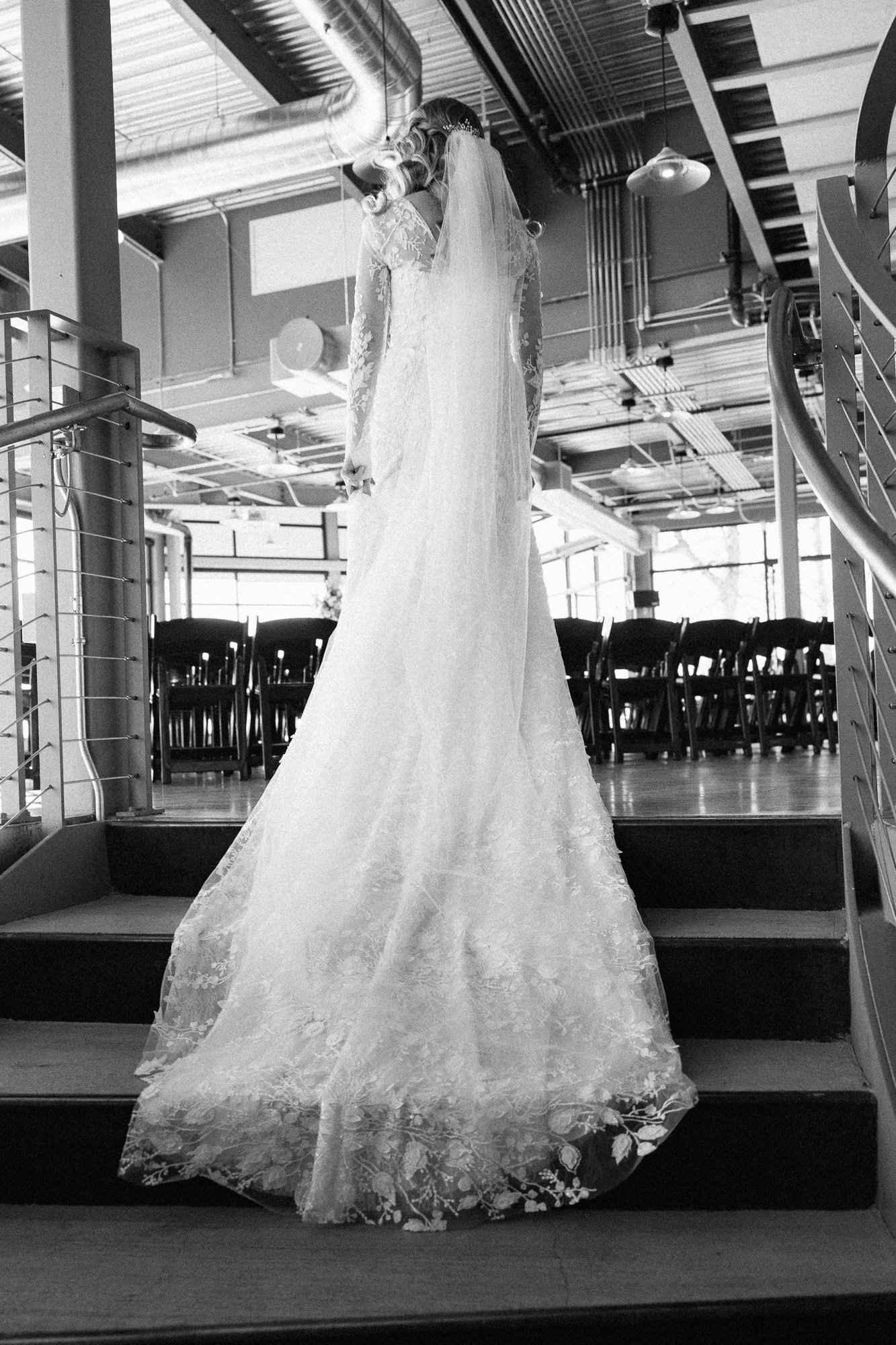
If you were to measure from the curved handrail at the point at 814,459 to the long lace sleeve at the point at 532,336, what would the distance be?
0.71 metres

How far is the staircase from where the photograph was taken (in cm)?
162

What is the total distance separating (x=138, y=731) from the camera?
3420mm

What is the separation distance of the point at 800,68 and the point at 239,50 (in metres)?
4.21

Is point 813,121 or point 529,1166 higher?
point 813,121

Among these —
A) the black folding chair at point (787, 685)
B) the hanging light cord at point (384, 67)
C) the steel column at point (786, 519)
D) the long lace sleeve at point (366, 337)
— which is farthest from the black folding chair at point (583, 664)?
the steel column at point (786, 519)

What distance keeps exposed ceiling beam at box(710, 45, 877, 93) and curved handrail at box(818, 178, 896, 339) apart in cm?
530

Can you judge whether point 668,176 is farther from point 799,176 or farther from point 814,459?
point 814,459

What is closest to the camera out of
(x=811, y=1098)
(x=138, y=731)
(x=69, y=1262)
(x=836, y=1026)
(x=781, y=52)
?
(x=69, y=1262)

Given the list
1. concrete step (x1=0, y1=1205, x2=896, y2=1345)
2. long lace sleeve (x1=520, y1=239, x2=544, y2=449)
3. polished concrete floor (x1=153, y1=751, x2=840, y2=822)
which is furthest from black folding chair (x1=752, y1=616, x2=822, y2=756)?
concrete step (x1=0, y1=1205, x2=896, y2=1345)

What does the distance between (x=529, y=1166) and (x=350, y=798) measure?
2.85 feet

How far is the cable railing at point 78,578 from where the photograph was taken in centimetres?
304

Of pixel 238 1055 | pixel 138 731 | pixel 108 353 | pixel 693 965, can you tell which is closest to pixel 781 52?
pixel 108 353

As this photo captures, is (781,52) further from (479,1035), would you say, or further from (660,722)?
(479,1035)

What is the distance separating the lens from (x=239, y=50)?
828cm
